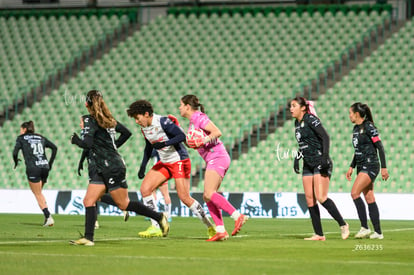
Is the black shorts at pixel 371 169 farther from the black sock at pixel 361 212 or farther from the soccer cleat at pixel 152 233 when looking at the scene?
the soccer cleat at pixel 152 233

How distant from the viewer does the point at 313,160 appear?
12539mm

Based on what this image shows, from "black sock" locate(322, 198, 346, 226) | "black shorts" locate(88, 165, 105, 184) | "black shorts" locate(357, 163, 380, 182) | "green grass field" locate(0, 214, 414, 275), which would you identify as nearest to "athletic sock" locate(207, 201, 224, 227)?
"green grass field" locate(0, 214, 414, 275)

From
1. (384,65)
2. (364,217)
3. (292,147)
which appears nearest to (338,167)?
(292,147)

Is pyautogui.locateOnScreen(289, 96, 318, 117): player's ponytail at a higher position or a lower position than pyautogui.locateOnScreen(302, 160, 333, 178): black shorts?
higher

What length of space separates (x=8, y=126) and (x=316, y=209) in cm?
1838

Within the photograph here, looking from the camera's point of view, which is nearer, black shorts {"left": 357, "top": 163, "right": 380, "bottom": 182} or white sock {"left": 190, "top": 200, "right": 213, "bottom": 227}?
white sock {"left": 190, "top": 200, "right": 213, "bottom": 227}

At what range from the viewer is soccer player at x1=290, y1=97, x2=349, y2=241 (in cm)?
1250

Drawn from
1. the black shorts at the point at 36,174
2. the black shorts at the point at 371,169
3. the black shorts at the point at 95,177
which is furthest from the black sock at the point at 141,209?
the black shorts at the point at 36,174

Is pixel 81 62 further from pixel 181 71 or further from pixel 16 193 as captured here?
pixel 16 193

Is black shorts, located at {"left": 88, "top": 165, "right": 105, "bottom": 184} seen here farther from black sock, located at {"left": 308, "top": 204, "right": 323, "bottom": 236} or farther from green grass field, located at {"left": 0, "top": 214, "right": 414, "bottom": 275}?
black sock, located at {"left": 308, "top": 204, "right": 323, "bottom": 236}

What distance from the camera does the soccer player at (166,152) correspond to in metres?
12.4

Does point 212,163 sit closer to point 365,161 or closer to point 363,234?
point 365,161

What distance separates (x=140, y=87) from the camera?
2905 cm

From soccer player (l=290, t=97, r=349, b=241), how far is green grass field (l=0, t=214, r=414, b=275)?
Result: 474 mm
